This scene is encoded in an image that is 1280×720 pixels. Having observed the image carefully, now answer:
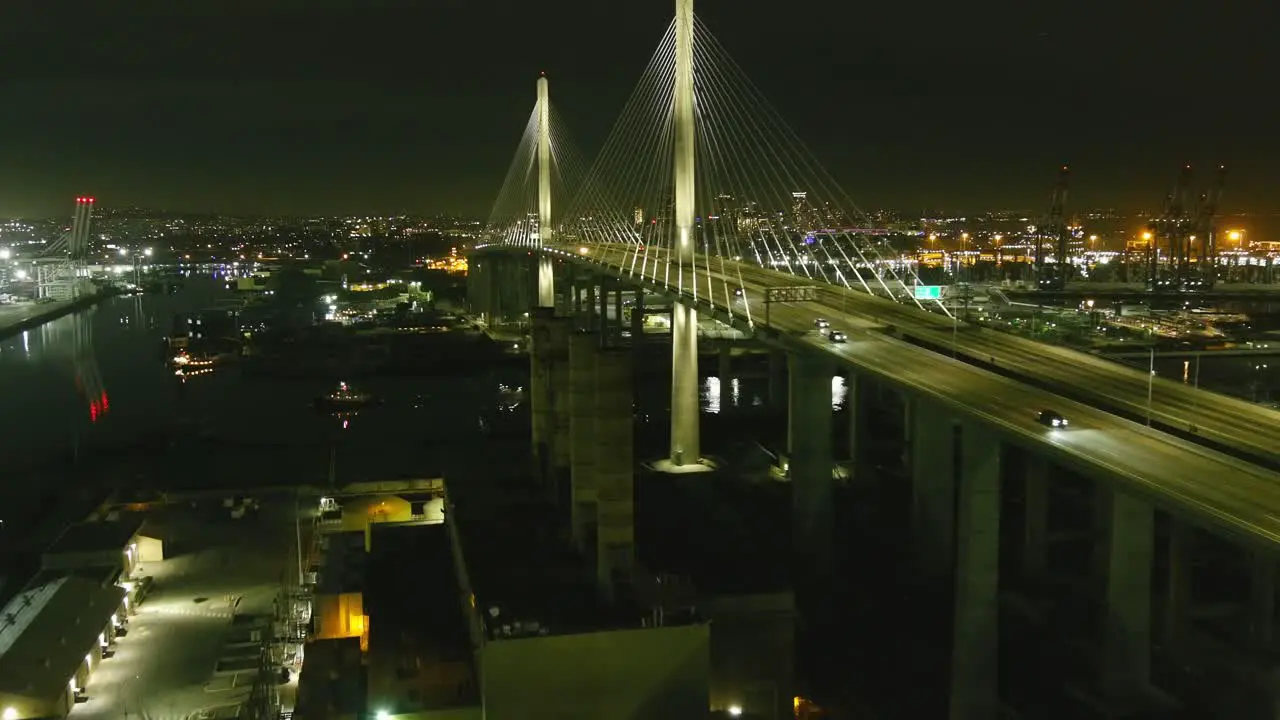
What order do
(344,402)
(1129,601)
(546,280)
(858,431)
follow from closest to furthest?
(1129,601) < (858,431) < (344,402) < (546,280)

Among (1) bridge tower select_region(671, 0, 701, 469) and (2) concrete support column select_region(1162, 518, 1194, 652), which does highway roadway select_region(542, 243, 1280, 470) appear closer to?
(1) bridge tower select_region(671, 0, 701, 469)

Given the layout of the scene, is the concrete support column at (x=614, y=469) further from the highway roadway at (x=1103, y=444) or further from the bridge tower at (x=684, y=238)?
the bridge tower at (x=684, y=238)

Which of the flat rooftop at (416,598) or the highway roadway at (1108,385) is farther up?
the highway roadway at (1108,385)

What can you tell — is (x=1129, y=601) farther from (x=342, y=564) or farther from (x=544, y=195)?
(x=544, y=195)

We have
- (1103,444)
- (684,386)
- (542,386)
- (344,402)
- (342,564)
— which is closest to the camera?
(1103,444)

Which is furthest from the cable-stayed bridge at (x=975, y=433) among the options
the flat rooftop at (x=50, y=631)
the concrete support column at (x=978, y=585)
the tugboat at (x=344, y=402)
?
the tugboat at (x=344, y=402)

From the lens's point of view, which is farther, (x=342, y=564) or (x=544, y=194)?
(x=544, y=194)

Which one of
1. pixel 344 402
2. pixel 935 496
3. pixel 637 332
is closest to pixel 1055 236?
pixel 637 332
